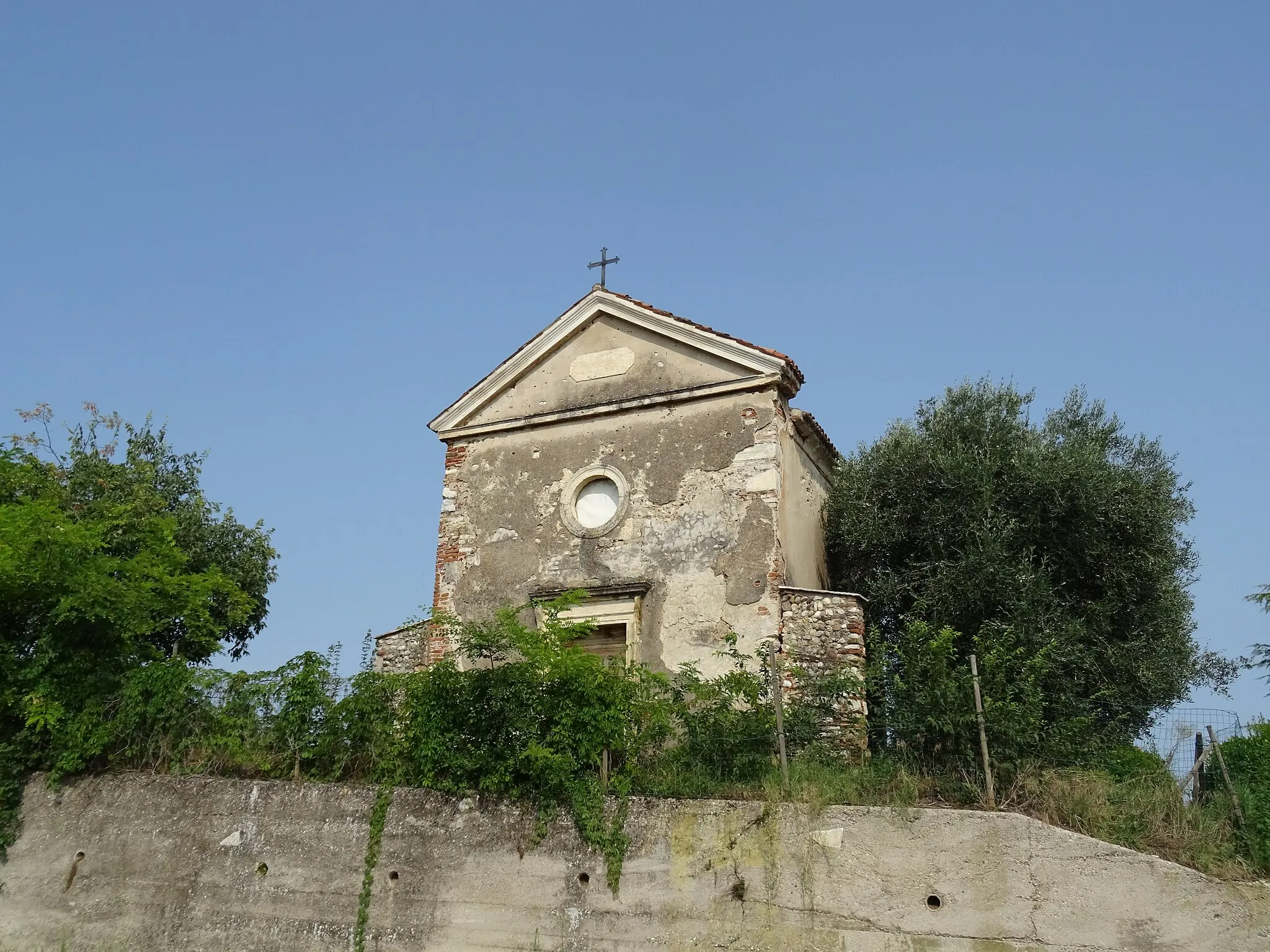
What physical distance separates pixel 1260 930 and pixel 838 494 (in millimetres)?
9435

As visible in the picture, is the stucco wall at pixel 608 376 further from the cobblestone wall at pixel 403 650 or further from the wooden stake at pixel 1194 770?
the wooden stake at pixel 1194 770

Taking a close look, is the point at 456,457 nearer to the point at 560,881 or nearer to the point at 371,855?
the point at 371,855

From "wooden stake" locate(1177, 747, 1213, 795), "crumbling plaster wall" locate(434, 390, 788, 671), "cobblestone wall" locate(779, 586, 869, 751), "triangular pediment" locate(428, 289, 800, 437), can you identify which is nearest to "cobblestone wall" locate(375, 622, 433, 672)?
"crumbling plaster wall" locate(434, 390, 788, 671)

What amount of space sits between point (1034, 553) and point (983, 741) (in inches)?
269

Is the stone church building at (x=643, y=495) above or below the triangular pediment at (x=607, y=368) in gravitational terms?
below

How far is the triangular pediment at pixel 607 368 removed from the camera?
15805 mm

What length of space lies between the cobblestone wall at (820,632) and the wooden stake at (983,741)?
303cm

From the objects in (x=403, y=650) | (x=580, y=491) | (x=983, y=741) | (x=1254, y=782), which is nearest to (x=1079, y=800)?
(x=983, y=741)

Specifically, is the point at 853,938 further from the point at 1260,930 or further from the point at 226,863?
the point at 226,863

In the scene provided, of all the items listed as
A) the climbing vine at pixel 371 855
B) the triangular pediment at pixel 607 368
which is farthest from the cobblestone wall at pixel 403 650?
the climbing vine at pixel 371 855

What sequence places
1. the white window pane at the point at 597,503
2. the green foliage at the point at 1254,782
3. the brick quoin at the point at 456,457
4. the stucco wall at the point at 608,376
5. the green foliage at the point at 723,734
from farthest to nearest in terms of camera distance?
the brick quoin at the point at 456,457, the stucco wall at the point at 608,376, the white window pane at the point at 597,503, the green foliage at the point at 723,734, the green foliage at the point at 1254,782

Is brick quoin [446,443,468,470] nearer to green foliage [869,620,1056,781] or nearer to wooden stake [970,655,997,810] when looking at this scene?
green foliage [869,620,1056,781]

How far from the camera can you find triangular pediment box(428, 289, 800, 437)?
15.8m

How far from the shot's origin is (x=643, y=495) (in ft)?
51.6
